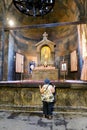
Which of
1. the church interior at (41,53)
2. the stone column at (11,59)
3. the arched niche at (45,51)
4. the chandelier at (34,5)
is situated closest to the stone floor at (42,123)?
the church interior at (41,53)

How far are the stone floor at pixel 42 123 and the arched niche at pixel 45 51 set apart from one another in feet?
30.3

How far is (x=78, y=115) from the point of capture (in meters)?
5.32

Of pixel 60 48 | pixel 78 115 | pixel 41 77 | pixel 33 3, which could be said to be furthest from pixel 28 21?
pixel 78 115

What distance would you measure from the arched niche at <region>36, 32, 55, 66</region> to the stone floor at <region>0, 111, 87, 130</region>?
30.3 feet

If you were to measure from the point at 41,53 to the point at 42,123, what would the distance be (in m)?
10.5

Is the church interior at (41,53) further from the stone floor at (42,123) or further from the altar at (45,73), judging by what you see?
the stone floor at (42,123)

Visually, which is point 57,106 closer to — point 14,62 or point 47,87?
point 47,87

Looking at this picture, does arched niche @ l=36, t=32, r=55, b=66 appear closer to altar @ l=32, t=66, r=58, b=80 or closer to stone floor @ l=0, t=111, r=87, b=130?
altar @ l=32, t=66, r=58, b=80

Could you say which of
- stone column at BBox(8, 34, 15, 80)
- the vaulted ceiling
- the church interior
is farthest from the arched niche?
stone column at BBox(8, 34, 15, 80)

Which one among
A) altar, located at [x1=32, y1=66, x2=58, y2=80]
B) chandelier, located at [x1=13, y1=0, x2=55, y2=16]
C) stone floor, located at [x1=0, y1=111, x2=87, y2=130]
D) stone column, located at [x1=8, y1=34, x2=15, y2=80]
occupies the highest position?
chandelier, located at [x1=13, y1=0, x2=55, y2=16]

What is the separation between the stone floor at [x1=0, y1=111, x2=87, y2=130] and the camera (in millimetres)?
4078

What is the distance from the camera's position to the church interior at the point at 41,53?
6.01m

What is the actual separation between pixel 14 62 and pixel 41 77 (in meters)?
3.59

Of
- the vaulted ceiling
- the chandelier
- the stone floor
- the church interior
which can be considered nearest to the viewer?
the stone floor
